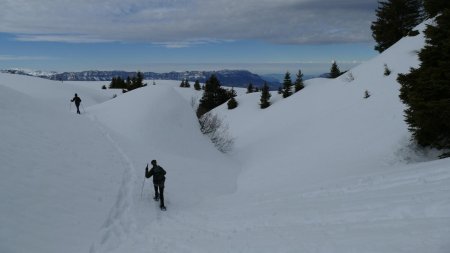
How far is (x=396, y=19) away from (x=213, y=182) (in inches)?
1460

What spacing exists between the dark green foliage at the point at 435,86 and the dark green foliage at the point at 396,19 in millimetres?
30313

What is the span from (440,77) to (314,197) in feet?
28.3

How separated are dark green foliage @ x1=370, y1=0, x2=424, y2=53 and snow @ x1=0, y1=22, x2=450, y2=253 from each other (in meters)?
10.8

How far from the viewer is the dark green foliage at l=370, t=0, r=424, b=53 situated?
46.1 metres

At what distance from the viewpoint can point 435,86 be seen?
54.7 ft

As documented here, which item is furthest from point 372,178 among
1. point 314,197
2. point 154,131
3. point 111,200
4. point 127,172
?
point 154,131

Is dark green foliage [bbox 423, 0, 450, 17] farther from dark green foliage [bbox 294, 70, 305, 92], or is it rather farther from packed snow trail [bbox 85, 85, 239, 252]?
dark green foliage [bbox 294, 70, 305, 92]

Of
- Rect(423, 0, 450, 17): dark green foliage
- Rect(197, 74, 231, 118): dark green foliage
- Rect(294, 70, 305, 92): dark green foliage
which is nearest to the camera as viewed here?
Rect(423, 0, 450, 17): dark green foliage

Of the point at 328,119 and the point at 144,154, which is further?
the point at 328,119

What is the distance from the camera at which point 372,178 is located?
46.8 feet

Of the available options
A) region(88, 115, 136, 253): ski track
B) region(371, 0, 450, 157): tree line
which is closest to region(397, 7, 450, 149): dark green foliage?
region(371, 0, 450, 157): tree line

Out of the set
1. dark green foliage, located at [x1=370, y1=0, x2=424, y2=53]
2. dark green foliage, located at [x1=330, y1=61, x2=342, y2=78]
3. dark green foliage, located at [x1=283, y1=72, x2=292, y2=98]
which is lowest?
dark green foliage, located at [x1=283, y1=72, x2=292, y2=98]

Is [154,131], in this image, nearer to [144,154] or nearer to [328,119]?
[144,154]

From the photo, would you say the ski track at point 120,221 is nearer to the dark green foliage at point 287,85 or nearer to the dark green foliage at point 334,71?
the dark green foliage at point 287,85
